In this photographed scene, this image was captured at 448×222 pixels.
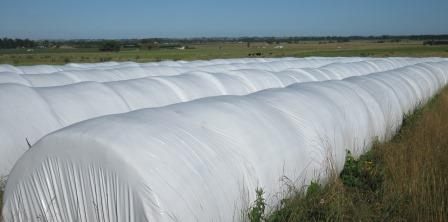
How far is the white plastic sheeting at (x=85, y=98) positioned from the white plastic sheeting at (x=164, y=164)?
2.56 meters

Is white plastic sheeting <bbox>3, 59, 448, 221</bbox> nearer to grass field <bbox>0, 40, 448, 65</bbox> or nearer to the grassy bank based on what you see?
the grassy bank

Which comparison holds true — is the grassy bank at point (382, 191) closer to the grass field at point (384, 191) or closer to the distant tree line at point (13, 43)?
the grass field at point (384, 191)

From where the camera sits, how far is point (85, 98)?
7457mm

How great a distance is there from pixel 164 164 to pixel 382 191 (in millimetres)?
3067

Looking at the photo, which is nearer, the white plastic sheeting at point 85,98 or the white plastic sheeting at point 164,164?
the white plastic sheeting at point 164,164

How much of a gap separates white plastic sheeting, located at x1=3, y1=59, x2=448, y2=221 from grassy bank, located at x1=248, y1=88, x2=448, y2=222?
261 mm

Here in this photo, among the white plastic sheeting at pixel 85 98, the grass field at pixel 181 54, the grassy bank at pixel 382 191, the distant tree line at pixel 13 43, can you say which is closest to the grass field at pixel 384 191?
the grassy bank at pixel 382 191

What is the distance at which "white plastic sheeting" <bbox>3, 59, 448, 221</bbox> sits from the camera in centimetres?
329

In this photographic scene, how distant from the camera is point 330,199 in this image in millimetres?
4578

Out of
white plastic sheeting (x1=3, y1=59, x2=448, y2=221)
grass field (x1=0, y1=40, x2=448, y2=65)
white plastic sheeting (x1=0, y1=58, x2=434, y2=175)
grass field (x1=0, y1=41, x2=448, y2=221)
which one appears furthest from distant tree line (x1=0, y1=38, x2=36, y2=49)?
white plastic sheeting (x1=3, y1=59, x2=448, y2=221)

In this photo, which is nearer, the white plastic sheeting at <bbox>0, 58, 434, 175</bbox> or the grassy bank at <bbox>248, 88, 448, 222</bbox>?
the grassy bank at <bbox>248, 88, 448, 222</bbox>

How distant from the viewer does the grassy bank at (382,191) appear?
172 inches

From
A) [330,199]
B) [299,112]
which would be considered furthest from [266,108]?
[330,199]

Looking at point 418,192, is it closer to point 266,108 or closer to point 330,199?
point 330,199
